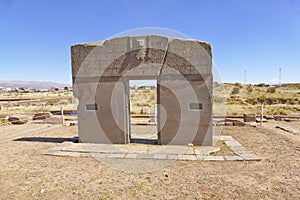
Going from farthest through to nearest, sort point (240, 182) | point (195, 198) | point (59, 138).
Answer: point (59, 138) < point (240, 182) < point (195, 198)

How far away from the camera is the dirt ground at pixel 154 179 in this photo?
4230 mm

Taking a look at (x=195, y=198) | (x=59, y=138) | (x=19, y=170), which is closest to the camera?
(x=195, y=198)

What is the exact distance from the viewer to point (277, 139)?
848 centimetres

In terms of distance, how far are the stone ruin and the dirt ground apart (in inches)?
67.1

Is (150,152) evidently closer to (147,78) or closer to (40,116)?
(147,78)

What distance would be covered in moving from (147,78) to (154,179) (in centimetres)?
364

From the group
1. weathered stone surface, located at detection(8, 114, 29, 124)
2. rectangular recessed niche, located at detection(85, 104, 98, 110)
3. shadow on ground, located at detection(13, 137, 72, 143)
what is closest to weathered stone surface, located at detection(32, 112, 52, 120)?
weathered stone surface, located at detection(8, 114, 29, 124)

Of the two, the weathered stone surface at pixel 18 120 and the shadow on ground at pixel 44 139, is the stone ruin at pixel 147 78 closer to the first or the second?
the shadow on ground at pixel 44 139

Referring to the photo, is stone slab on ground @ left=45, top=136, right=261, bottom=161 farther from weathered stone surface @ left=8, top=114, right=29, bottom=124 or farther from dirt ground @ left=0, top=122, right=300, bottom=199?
weathered stone surface @ left=8, top=114, right=29, bottom=124

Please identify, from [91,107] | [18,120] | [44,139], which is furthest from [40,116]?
[91,107]

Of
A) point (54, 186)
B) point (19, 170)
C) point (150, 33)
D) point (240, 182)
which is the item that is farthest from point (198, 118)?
point (19, 170)

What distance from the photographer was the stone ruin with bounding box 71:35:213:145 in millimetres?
7184

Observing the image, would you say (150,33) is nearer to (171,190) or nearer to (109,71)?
(109,71)

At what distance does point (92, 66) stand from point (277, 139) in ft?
25.7
